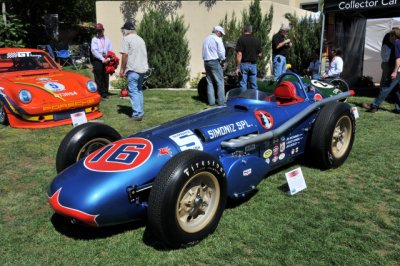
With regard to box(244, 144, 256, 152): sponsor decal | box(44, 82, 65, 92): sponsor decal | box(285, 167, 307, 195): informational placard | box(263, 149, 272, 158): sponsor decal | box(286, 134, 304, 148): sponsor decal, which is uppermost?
box(44, 82, 65, 92): sponsor decal

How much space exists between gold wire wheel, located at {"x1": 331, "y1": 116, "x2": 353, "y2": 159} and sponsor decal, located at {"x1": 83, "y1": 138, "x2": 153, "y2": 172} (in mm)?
2570

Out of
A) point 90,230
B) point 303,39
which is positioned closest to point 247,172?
point 90,230

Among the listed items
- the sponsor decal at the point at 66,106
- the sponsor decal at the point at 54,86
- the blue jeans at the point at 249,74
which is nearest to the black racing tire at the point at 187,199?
the sponsor decal at the point at 66,106

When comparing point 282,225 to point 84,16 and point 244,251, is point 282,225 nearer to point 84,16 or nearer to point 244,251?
point 244,251

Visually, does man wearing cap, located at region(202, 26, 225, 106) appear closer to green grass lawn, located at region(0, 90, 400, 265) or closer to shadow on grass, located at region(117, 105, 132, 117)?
shadow on grass, located at region(117, 105, 132, 117)

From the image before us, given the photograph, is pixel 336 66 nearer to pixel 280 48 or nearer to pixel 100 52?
pixel 280 48

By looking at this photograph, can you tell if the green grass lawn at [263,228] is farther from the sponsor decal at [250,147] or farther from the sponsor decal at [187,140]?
the sponsor decal at [187,140]

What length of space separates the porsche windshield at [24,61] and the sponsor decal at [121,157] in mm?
5564

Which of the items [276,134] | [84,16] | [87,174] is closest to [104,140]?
[87,174]

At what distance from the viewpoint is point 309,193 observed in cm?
431

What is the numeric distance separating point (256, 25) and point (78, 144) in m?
10.3

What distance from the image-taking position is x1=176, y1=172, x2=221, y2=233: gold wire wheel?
10.4ft

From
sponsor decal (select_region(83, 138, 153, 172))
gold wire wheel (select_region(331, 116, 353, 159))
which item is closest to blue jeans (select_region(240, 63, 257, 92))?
gold wire wheel (select_region(331, 116, 353, 159))

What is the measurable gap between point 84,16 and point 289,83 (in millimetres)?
33485
